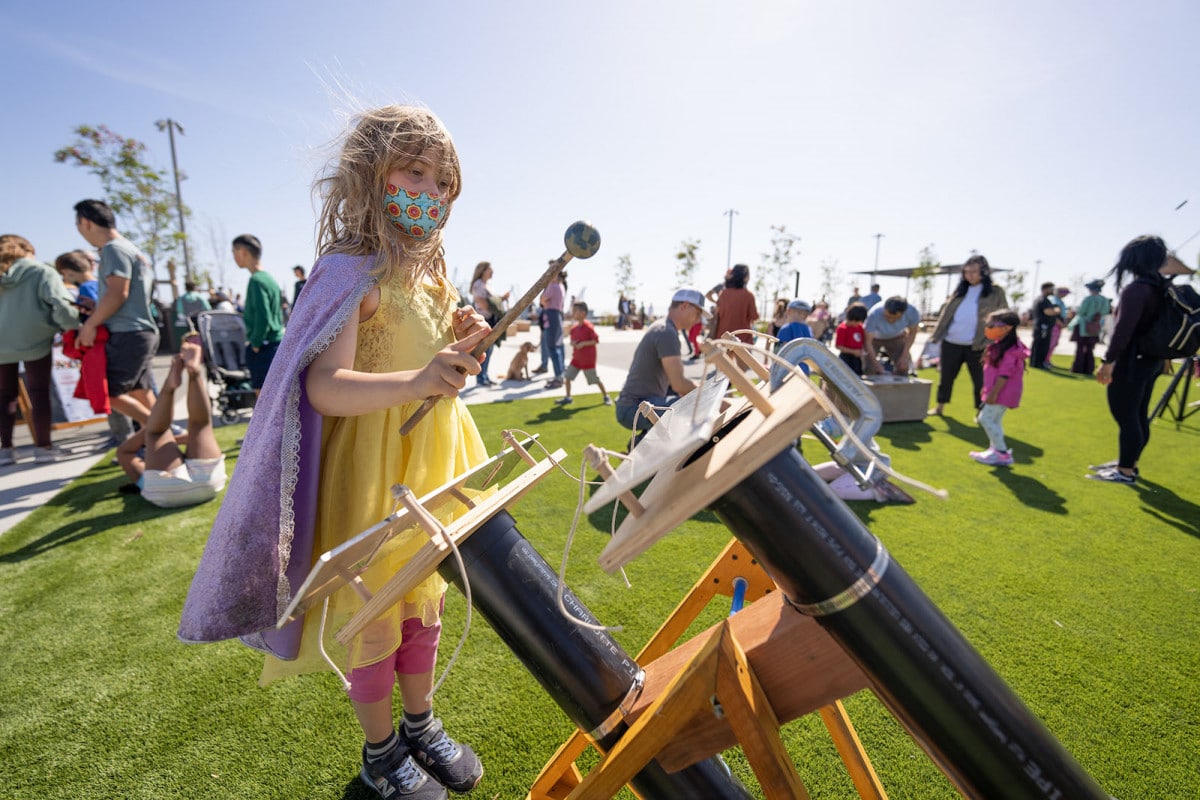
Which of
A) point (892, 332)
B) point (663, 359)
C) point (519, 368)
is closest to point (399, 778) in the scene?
point (663, 359)

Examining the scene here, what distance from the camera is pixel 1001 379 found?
179 inches

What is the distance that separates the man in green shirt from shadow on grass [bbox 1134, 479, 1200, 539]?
7.04 m

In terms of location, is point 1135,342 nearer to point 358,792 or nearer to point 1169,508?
point 1169,508

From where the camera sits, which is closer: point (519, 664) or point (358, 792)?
point (358, 792)

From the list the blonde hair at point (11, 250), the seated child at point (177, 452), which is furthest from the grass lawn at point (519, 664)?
the blonde hair at point (11, 250)

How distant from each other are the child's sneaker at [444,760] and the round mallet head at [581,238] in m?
1.59

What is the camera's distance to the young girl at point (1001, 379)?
4.56m

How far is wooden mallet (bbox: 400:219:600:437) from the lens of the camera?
1161 mm

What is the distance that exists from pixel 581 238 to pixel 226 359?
6.70 m

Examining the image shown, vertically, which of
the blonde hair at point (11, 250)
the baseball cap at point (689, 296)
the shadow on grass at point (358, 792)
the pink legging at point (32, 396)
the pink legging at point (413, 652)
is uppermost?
the blonde hair at point (11, 250)

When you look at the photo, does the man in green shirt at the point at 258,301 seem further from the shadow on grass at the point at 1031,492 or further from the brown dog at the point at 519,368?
the shadow on grass at the point at 1031,492

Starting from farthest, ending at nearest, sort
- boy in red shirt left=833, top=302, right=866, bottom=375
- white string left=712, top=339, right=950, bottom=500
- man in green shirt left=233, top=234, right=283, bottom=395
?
boy in red shirt left=833, top=302, right=866, bottom=375, man in green shirt left=233, top=234, right=283, bottom=395, white string left=712, top=339, right=950, bottom=500

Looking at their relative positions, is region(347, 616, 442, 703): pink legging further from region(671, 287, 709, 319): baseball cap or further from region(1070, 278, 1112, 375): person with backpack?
region(1070, 278, 1112, 375): person with backpack

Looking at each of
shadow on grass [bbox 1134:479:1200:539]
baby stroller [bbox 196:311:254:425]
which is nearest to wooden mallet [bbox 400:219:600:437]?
shadow on grass [bbox 1134:479:1200:539]
